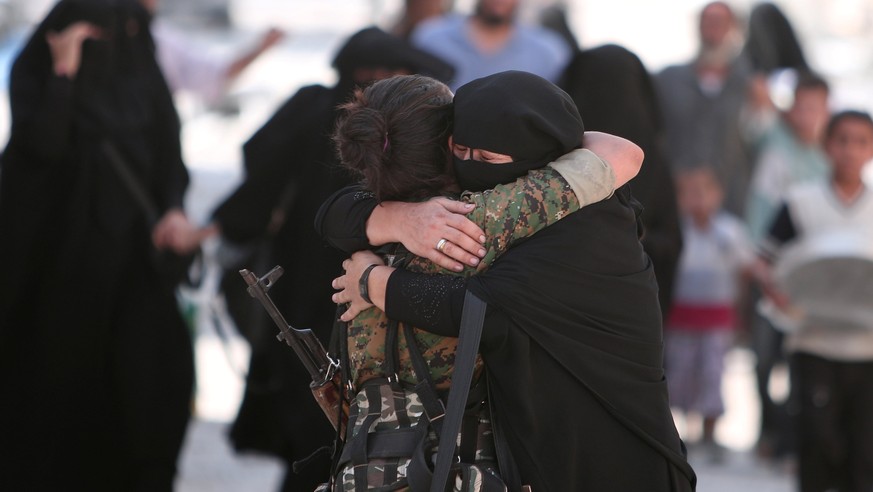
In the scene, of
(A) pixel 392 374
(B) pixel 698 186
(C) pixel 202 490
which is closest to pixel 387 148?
(A) pixel 392 374

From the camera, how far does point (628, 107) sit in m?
4.42

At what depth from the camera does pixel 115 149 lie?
5016 millimetres

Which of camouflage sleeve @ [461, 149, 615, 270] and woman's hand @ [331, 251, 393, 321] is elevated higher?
camouflage sleeve @ [461, 149, 615, 270]

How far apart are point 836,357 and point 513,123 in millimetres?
3067

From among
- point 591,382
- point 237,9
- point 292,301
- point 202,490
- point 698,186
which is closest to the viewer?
point 591,382

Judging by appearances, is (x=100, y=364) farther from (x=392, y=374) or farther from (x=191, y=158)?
(x=191, y=158)

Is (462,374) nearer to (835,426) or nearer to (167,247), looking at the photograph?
(167,247)

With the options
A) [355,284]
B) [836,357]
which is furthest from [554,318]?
[836,357]

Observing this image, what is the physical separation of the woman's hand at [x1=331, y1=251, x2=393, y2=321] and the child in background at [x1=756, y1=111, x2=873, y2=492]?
288 centimetres

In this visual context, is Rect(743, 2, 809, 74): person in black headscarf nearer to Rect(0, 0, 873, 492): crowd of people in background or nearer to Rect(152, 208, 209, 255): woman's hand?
Rect(0, 0, 873, 492): crowd of people in background

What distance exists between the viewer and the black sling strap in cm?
250

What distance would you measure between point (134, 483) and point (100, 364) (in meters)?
0.45

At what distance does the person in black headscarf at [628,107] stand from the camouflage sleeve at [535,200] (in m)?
1.65

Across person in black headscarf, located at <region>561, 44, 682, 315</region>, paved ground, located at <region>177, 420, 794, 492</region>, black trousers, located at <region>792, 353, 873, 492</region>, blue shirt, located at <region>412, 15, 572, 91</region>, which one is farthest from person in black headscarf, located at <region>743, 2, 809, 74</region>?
person in black headscarf, located at <region>561, 44, 682, 315</region>
